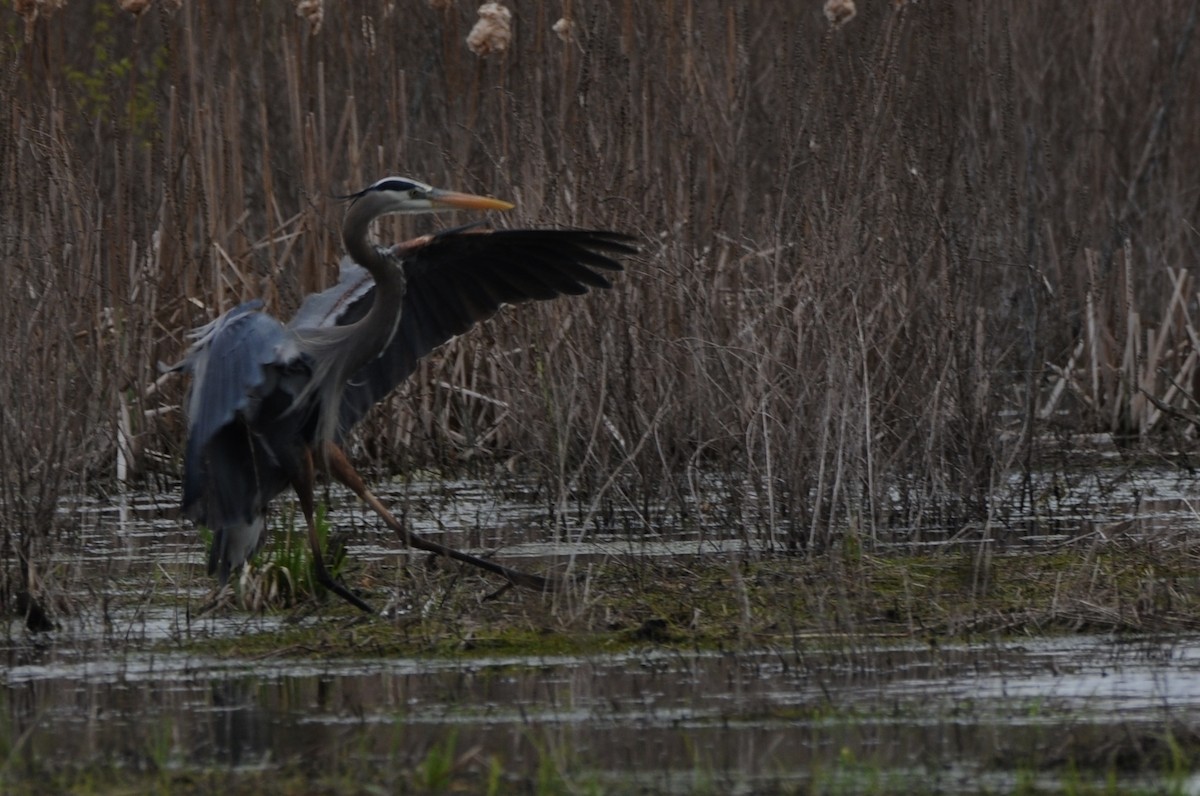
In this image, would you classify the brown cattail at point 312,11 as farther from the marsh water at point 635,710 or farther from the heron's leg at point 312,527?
the marsh water at point 635,710

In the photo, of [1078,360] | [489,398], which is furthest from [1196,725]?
[1078,360]

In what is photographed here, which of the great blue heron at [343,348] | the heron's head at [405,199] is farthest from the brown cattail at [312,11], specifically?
the heron's head at [405,199]

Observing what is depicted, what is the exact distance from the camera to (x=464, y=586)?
6148 millimetres

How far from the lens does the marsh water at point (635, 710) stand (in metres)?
3.69

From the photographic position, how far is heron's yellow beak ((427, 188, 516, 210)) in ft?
20.5

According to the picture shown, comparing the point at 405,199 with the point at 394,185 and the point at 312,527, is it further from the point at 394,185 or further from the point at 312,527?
the point at 312,527

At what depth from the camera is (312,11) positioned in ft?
28.6

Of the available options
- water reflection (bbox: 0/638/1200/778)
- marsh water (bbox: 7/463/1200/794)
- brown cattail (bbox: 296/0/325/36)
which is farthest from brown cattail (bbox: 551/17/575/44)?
water reflection (bbox: 0/638/1200/778)

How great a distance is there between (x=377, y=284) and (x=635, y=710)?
2420mm

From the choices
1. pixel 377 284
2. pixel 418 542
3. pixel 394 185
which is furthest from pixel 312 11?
pixel 418 542

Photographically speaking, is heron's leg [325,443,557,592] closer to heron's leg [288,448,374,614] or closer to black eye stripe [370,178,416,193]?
heron's leg [288,448,374,614]

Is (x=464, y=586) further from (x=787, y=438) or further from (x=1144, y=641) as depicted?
(x=1144, y=641)

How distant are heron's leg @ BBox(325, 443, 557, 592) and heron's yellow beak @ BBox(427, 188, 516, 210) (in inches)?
34.9

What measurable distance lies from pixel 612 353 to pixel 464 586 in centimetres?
138
